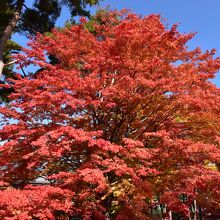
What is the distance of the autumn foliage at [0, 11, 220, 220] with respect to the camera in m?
9.29

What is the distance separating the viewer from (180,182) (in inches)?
392

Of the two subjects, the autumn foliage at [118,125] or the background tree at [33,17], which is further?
the background tree at [33,17]

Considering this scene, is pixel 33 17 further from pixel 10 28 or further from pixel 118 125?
pixel 118 125

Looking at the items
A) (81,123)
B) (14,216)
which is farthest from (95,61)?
(14,216)

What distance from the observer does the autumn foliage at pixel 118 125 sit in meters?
9.29

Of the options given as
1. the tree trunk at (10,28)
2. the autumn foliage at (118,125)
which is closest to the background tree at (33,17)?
the tree trunk at (10,28)

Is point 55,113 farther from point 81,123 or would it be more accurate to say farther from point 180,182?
point 180,182

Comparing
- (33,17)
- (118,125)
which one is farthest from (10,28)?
(118,125)

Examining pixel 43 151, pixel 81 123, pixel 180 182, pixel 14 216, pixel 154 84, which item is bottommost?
pixel 14 216

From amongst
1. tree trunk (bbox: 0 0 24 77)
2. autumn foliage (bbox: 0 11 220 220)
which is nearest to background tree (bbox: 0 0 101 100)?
tree trunk (bbox: 0 0 24 77)

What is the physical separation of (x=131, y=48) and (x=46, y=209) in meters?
5.98

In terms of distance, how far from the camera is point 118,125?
11500mm

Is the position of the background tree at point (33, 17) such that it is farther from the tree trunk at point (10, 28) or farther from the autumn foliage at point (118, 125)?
the autumn foliage at point (118, 125)

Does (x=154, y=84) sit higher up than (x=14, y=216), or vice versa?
(x=154, y=84)
